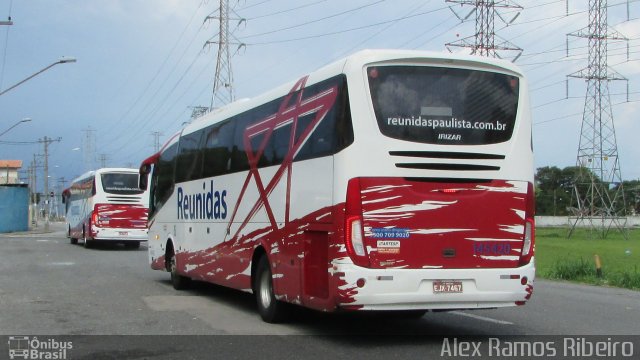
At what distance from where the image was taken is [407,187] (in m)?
8.64

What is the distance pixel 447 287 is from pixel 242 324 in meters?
3.31

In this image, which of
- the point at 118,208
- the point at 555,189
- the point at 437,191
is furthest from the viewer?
the point at 555,189

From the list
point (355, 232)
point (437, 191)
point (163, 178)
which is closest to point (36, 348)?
point (355, 232)

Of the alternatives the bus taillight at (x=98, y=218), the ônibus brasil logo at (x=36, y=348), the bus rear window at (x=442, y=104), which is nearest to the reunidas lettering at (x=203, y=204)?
the ônibus brasil logo at (x=36, y=348)

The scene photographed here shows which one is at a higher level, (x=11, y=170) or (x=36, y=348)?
(x=11, y=170)

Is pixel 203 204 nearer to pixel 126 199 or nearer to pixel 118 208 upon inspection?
pixel 126 199

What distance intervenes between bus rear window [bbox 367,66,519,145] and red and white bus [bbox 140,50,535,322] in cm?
1

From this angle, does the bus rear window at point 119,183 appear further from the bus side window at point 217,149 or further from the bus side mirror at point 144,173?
the bus side window at point 217,149

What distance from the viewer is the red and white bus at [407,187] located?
334 inches

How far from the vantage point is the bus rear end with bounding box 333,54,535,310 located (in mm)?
8469

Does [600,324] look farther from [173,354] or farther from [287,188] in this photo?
[173,354]

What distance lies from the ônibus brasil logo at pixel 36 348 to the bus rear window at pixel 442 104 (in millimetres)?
4505

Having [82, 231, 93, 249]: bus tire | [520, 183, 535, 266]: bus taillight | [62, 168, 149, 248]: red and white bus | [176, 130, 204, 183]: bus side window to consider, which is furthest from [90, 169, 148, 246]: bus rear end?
[520, 183, 535, 266]: bus taillight

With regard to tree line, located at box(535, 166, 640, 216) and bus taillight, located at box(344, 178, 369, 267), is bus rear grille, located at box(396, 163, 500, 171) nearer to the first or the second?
bus taillight, located at box(344, 178, 369, 267)
